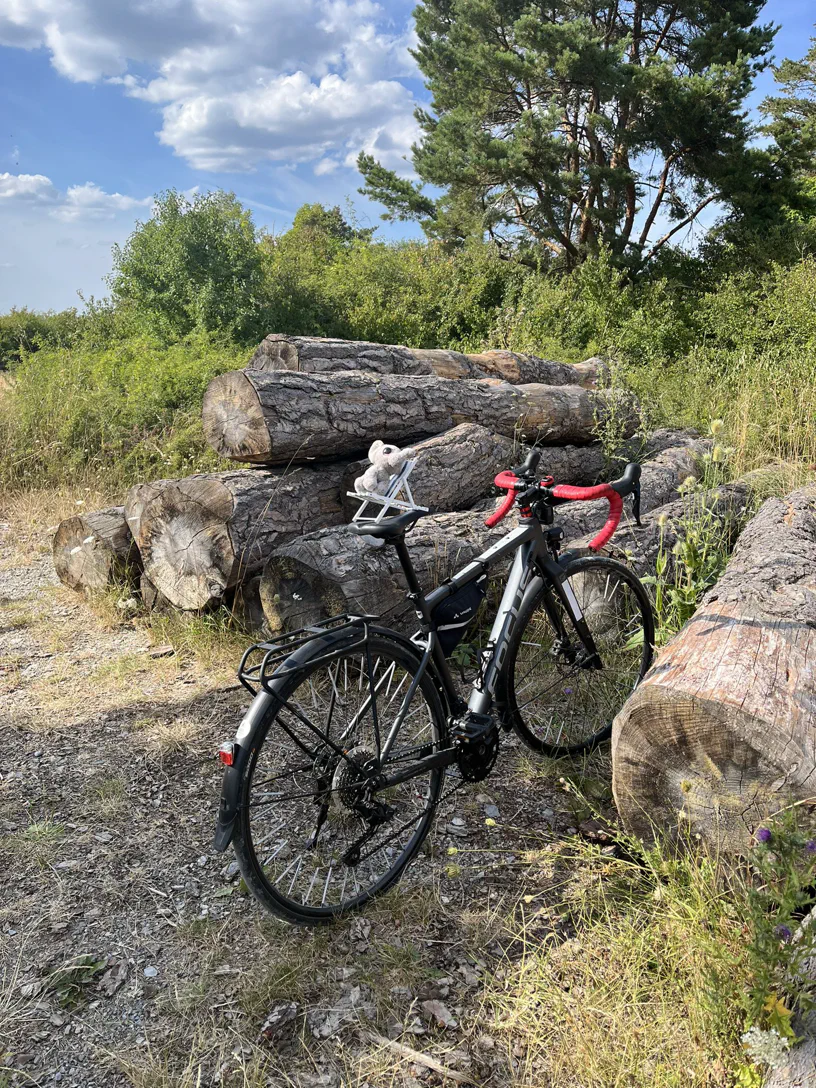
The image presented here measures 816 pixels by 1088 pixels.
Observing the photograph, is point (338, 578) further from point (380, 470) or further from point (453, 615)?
point (380, 470)

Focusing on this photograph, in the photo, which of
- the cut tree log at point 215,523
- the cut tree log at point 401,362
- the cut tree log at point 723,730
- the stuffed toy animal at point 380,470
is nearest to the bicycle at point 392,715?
the stuffed toy animal at point 380,470

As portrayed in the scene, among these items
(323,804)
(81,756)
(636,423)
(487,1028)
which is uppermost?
(636,423)

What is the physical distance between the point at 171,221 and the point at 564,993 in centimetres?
1528

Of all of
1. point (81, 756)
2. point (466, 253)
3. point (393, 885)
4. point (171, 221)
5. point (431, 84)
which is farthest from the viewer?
point (431, 84)

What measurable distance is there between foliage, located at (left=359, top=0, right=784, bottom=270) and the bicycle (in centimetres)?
1513

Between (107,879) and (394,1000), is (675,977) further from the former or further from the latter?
(107,879)

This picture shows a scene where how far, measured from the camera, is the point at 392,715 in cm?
270

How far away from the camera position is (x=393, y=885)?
2688mm

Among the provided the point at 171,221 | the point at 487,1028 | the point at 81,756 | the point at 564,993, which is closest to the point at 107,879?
the point at 81,756

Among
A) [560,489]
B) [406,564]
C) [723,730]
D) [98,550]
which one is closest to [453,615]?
[406,564]

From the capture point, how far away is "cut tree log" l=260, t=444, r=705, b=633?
3867 mm

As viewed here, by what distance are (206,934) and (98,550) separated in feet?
10.5

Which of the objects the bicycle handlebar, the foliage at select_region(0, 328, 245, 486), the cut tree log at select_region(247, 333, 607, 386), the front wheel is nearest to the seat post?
the bicycle handlebar

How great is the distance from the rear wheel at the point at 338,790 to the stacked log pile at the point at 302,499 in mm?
1144
